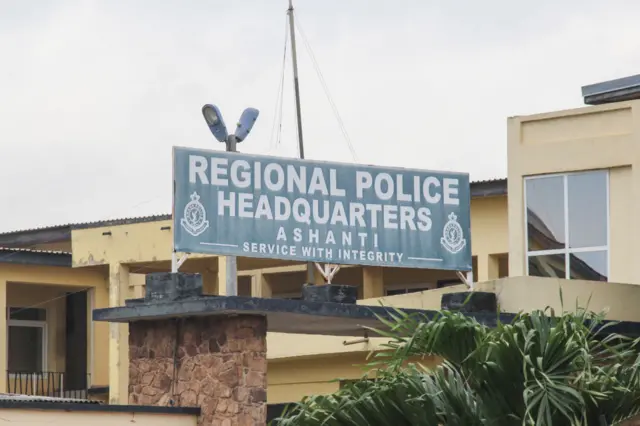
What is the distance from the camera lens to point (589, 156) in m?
29.5

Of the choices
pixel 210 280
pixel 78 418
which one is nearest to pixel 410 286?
pixel 210 280

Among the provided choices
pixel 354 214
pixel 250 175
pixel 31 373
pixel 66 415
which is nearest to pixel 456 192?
pixel 354 214

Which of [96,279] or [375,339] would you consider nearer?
[375,339]

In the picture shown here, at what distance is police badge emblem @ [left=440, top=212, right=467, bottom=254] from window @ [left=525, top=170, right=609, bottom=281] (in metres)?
4.77

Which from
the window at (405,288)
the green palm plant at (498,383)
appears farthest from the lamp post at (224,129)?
the window at (405,288)

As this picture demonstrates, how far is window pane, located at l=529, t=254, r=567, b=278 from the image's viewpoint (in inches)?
A: 1145

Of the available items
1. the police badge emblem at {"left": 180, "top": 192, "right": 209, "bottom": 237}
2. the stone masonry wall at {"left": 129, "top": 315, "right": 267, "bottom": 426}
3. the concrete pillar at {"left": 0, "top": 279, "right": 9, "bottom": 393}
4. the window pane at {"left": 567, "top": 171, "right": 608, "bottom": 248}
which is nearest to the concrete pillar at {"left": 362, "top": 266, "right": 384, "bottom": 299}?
the concrete pillar at {"left": 0, "top": 279, "right": 9, "bottom": 393}

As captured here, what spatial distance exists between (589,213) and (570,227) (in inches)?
17.0

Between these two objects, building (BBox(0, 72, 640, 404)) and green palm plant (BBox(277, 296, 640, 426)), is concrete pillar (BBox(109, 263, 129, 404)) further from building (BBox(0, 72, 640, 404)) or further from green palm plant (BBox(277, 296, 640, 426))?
green palm plant (BBox(277, 296, 640, 426))

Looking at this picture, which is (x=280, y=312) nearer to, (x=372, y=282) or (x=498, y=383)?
(x=498, y=383)

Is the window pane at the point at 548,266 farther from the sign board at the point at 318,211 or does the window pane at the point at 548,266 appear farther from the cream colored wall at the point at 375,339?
the sign board at the point at 318,211

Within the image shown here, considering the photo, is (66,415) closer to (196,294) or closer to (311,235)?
(196,294)

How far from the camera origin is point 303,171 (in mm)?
23484

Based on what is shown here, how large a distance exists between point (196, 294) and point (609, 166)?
10.1 meters
